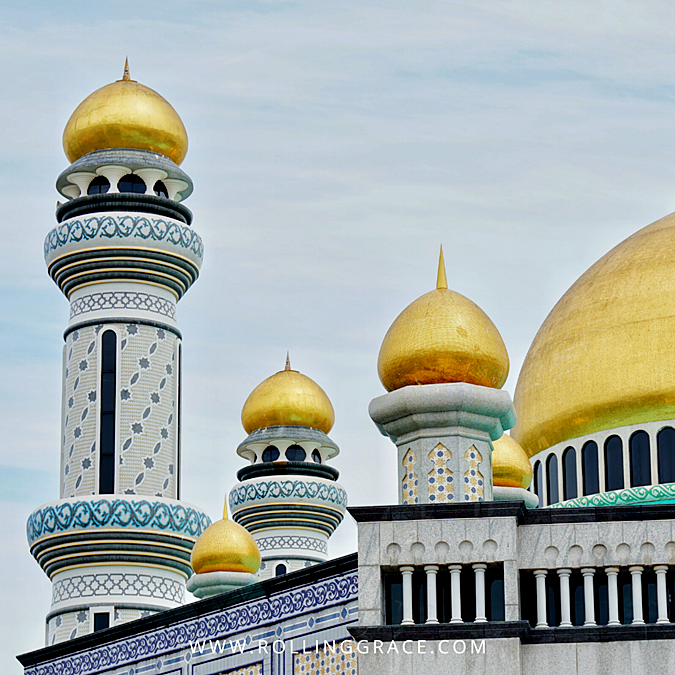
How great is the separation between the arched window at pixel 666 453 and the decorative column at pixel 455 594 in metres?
4.62

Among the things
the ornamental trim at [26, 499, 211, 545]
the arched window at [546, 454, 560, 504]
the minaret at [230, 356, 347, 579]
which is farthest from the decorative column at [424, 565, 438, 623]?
the minaret at [230, 356, 347, 579]

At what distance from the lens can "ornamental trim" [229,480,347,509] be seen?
84.9ft

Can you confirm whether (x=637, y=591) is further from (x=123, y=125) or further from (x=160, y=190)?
(x=123, y=125)

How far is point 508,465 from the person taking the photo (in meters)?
16.5

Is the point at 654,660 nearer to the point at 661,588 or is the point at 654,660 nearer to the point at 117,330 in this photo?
the point at 661,588

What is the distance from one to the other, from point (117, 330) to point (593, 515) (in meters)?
8.34

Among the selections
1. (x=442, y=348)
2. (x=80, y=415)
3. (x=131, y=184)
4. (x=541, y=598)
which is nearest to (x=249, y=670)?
(x=442, y=348)

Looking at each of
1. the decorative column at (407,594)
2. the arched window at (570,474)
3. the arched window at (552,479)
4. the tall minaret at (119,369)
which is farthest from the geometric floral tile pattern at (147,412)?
the decorative column at (407,594)

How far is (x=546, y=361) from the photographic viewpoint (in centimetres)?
1664

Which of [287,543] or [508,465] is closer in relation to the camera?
[508,465]

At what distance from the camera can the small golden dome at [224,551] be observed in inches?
658

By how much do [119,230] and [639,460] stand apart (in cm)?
643

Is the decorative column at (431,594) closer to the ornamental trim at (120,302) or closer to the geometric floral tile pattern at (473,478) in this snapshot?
the geometric floral tile pattern at (473,478)

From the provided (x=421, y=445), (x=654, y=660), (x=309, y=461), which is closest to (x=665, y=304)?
(x=421, y=445)
